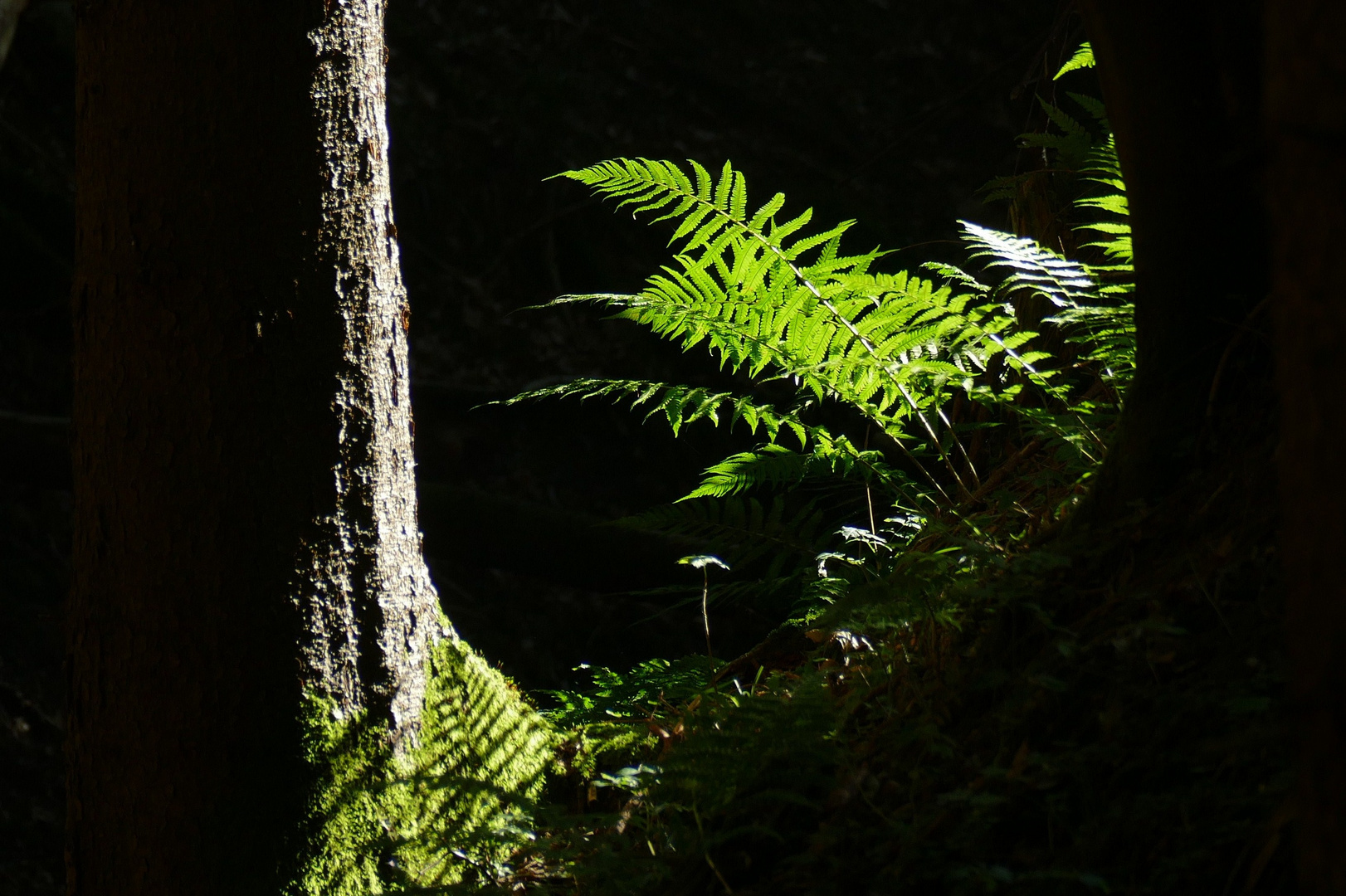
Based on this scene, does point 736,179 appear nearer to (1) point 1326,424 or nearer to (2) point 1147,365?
(2) point 1147,365

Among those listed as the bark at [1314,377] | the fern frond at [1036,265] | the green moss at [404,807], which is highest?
the fern frond at [1036,265]

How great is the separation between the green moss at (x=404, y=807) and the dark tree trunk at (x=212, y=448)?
44 mm

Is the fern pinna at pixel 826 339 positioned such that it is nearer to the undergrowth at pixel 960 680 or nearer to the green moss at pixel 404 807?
the undergrowth at pixel 960 680

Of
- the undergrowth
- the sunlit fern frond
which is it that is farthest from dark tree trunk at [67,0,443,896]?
the sunlit fern frond

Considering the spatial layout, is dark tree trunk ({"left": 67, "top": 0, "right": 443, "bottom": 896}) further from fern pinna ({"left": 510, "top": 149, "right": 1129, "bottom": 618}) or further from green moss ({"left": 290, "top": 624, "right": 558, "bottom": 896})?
fern pinna ({"left": 510, "top": 149, "right": 1129, "bottom": 618})

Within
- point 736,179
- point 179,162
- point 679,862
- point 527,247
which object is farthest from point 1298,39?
point 527,247

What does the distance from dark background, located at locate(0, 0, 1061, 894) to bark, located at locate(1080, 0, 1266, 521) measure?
298 centimetres

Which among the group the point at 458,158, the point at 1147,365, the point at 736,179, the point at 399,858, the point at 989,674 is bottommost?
the point at 399,858

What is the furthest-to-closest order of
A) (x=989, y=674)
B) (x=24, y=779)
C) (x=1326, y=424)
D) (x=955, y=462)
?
(x=24, y=779), (x=955, y=462), (x=989, y=674), (x=1326, y=424)

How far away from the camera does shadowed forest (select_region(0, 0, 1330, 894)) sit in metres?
1.15

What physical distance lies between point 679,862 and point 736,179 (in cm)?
155

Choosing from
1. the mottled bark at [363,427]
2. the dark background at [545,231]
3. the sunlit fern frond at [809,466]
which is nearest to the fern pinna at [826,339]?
the sunlit fern frond at [809,466]

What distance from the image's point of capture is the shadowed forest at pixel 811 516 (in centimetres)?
115

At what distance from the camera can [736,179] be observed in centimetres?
227
